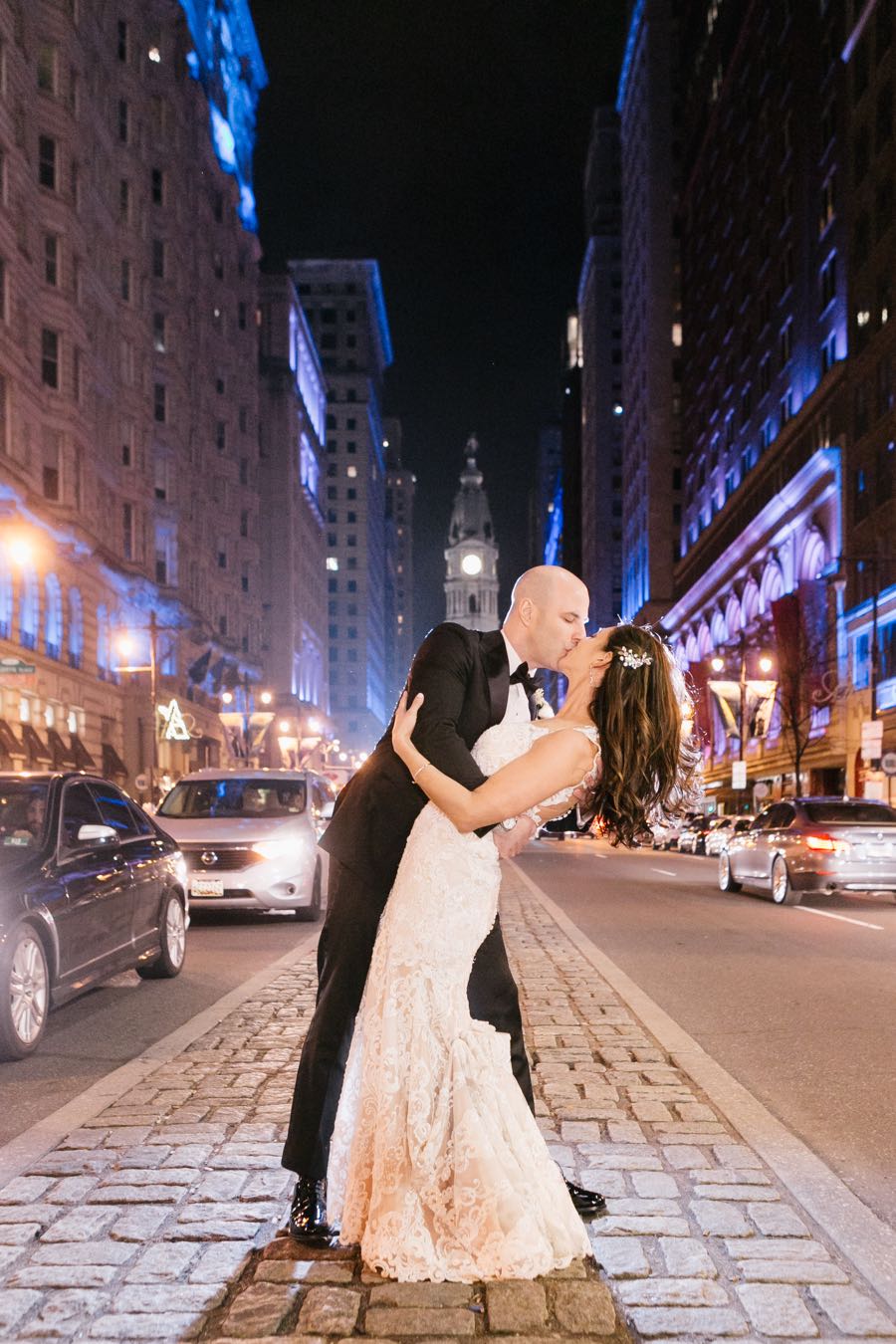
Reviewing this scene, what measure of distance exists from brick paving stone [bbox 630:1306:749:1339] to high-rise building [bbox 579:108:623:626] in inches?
4938

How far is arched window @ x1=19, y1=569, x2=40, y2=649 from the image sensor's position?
124ft

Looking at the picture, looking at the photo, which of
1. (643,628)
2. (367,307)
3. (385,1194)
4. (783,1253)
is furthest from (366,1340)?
(367,307)

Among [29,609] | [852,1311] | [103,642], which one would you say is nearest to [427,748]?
[852,1311]

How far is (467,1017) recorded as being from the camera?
143 inches

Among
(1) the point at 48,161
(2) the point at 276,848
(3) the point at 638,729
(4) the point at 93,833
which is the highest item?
(1) the point at 48,161

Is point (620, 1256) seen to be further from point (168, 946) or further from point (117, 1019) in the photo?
point (168, 946)

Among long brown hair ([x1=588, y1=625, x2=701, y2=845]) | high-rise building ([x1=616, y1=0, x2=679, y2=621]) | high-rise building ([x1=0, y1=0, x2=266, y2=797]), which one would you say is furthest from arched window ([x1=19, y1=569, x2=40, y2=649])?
high-rise building ([x1=616, y1=0, x2=679, y2=621])

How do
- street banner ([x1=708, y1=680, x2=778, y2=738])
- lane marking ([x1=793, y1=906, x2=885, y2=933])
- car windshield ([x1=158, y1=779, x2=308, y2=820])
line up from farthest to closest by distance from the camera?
street banner ([x1=708, y1=680, x2=778, y2=738])
car windshield ([x1=158, y1=779, x2=308, y2=820])
lane marking ([x1=793, y1=906, x2=885, y2=933])

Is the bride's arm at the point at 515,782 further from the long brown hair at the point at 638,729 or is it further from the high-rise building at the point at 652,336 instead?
the high-rise building at the point at 652,336

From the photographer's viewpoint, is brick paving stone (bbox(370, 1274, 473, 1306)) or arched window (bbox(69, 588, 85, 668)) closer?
brick paving stone (bbox(370, 1274, 473, 1306))

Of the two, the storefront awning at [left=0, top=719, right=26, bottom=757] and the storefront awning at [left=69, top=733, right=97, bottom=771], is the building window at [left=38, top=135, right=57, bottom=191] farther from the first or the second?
the storefront awning at [left=0, top=719, right=26, bottom=757]

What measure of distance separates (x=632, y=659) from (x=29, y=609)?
37936 millimetres

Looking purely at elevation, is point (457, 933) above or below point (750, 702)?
below

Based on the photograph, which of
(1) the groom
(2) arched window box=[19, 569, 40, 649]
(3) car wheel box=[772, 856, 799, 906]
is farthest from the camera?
(2) arched window box=[19, 569, 40, 649]
